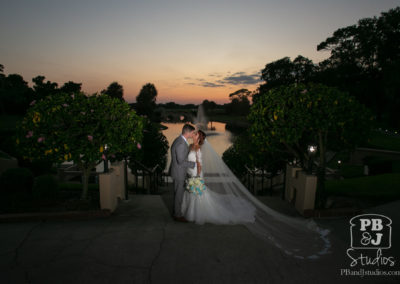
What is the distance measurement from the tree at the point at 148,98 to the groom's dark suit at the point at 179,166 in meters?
121

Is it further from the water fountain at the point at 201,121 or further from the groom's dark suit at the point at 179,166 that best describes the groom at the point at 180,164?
the water fountain at the point at 201,121

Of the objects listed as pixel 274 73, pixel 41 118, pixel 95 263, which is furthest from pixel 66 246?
pixel 274 73

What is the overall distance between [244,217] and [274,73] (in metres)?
50.3

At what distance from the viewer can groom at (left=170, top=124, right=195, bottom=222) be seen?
5.61 meters

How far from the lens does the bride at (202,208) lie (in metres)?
5.73

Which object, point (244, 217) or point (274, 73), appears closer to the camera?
point (244, 217)

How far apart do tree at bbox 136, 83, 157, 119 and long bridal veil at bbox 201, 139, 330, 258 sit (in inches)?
4712

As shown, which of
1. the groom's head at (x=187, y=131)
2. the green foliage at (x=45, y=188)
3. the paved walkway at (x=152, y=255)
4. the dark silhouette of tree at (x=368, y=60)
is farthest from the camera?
the dark silhouette of tree at (x=368, y=60)

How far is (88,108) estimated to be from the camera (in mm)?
6191

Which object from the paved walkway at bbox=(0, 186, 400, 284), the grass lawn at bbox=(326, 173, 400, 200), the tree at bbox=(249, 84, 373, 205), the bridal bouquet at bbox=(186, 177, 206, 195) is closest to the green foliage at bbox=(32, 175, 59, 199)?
the paved walkway at bbox=(0, 186, 400, 284)

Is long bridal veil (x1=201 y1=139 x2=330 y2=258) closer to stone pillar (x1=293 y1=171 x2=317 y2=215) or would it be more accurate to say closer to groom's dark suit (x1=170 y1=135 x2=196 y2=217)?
stone pillar (x1=293 y1=171 x2=317 y2=215)

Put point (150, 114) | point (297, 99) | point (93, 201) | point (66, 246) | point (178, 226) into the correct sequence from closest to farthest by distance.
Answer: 1. point (66, 246)
2. point (178, 226)
3. point (297, 99)
4. point (93, 201)
5. point (150, 114)

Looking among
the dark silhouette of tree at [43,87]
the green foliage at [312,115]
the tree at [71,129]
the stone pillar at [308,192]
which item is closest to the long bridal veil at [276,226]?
the stone pillar at [308,192]

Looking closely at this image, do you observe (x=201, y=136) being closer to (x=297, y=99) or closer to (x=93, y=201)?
(x=297, y=99)
